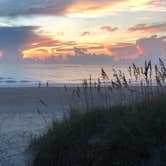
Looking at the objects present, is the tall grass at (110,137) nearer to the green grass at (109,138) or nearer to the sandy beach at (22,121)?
the green grass at (109,138)

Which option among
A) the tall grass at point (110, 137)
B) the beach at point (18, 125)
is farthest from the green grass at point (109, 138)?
the beach at point (18, 125)

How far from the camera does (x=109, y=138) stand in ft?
26.2

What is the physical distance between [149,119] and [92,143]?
1.10 metres

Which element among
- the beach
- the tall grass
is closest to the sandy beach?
the beach

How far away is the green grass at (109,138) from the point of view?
7742 mm

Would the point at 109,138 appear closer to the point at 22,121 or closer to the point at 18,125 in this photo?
the point at 18,125

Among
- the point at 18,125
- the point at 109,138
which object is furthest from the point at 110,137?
the point at 18,125

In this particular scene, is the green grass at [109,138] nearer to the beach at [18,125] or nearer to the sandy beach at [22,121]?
the sandy beach at [22,121]

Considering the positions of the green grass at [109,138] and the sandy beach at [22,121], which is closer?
the green grass at [109,138]

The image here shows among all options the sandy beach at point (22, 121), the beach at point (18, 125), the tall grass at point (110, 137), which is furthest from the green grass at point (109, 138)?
the beach at point (18, 125)

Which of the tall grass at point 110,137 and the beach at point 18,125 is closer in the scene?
the tall grass at point 110,137

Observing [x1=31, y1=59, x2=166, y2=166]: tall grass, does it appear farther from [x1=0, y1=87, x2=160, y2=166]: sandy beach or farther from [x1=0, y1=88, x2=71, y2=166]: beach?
[x1=0, y1=88, x2=71, y2=166]: beach

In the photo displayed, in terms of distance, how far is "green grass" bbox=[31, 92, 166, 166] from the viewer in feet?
25.4

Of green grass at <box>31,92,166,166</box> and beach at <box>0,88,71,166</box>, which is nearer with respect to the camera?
green grass at <box>31,92,166,166</box>
